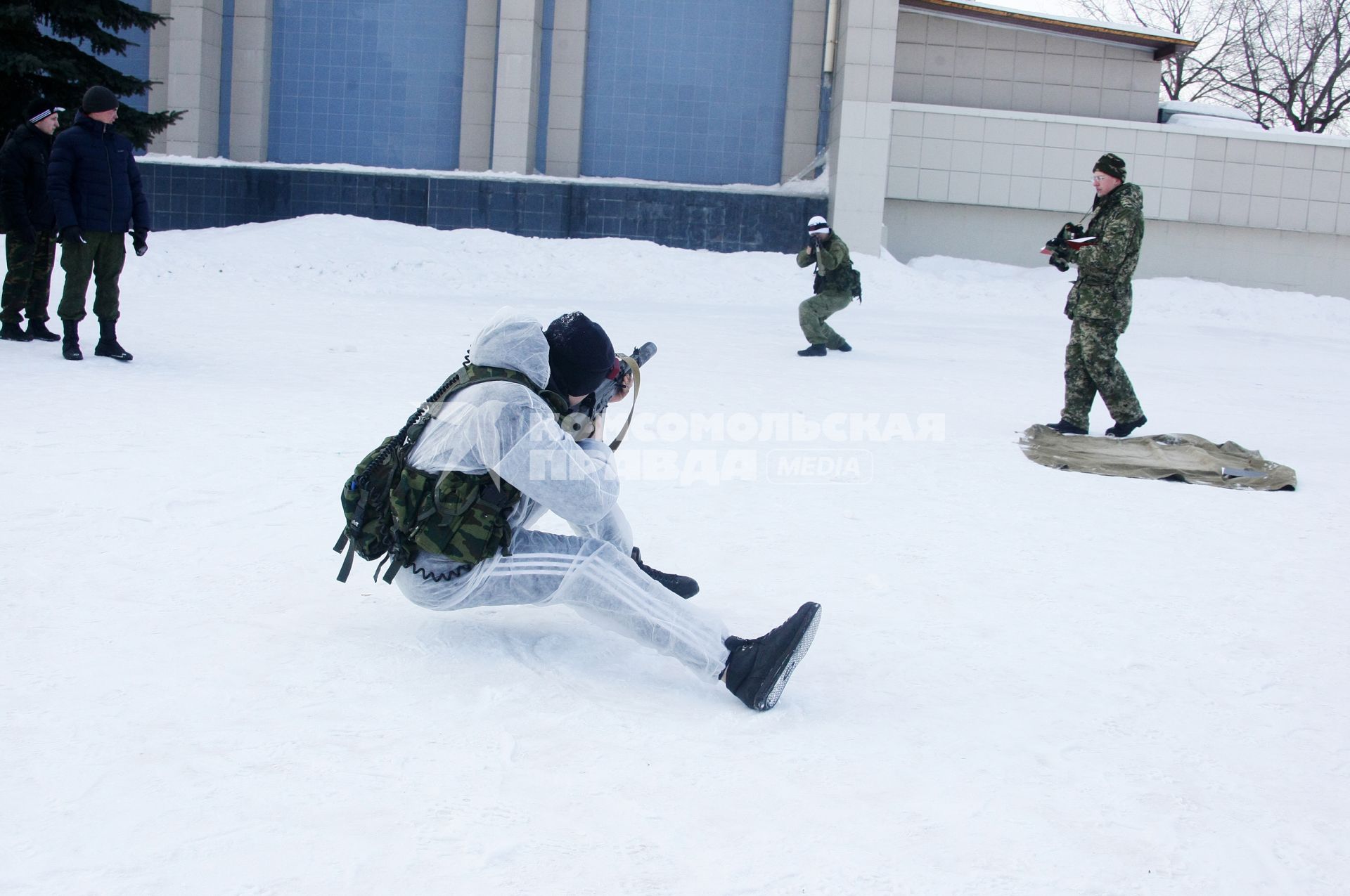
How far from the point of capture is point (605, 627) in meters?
2.98

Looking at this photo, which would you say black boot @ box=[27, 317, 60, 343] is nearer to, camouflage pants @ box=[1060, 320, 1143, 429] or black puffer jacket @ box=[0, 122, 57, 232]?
black puffer jacket @ box=[0, 122, 57, 232]

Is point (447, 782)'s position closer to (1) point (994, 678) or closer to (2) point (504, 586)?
(2) point (504, 586)

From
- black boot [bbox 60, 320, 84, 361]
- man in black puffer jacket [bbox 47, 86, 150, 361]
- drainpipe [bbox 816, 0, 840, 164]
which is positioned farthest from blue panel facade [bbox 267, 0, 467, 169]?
black boot [bbox 60, 320, 84, 361]

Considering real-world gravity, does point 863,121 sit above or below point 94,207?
above

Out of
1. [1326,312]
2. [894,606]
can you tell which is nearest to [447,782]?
[894,606]

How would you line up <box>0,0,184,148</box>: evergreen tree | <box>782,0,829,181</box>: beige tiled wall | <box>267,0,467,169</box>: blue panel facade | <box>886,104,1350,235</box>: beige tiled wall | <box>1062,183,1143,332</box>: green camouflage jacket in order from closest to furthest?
<box>1062,183,1143,332</box>: green camouflage jacket, <box>0,0,184,148</box>: evergreen tree, <box>886,104,1350,235</box>: beige tiled wall, <box>782,0,829,181</box>: beige tiled wall, <box>267,0,467,169</box>: blue panel facade

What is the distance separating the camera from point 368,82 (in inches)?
778

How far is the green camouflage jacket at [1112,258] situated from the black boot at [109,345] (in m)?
5.72

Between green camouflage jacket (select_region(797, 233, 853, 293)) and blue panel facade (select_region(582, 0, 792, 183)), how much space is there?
974 centimetres

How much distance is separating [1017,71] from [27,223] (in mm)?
16576

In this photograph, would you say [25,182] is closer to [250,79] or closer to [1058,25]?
[250,79]

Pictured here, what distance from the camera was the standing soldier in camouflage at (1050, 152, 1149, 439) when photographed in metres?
6.54

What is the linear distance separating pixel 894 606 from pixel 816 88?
17032 millimetres

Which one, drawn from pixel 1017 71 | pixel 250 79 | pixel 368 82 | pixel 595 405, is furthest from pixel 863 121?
pixel 595 405
